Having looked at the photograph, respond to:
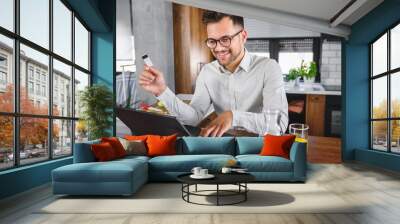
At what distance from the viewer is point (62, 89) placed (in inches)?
278

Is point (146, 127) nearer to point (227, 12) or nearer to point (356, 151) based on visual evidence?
point (227, 12)

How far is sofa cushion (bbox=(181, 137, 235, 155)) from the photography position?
22.8 ft

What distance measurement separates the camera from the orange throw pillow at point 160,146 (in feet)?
22.1

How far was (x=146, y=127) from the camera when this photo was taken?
9.09m

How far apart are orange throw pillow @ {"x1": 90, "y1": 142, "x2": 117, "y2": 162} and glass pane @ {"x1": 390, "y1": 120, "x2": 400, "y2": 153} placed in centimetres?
565

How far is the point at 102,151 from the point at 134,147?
1014 mm

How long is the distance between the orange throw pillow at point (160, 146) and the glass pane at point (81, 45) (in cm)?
243

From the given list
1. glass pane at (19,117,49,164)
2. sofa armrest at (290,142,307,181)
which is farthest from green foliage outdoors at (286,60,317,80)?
glass pane at (19,117,49,164)

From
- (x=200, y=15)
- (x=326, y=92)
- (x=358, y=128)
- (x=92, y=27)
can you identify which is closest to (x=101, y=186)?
(x=92, y=27)

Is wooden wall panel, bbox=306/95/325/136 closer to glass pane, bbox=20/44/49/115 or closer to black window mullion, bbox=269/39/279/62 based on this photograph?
black window mullion, bbox=269/39/279/62

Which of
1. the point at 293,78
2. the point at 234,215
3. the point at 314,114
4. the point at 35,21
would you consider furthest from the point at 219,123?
the point at 234,215

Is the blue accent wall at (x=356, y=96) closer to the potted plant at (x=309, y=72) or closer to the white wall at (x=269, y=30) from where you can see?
the potted plant at (x=309, y=72)

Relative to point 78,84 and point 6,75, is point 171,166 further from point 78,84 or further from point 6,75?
point 78,84

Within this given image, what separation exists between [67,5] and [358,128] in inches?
280
